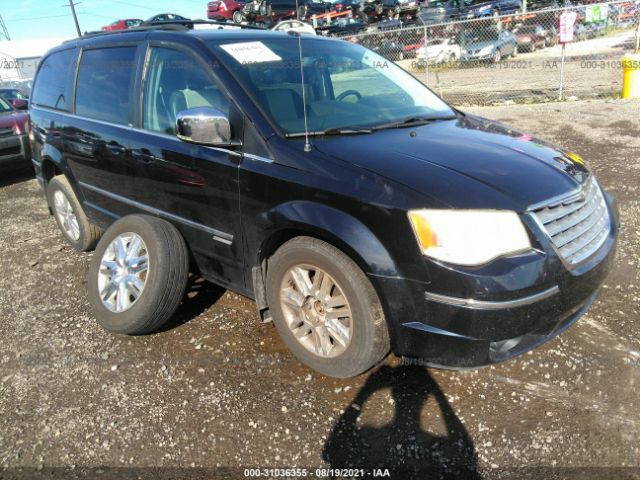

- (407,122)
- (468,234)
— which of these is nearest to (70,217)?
(407,122)

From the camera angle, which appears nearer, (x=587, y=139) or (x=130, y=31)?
(x=130, y=31)

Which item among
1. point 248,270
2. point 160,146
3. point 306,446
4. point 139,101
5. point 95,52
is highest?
point 95,52

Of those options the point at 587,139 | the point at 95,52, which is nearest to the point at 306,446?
the point at 95,52

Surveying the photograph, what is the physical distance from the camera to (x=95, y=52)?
3949 mm

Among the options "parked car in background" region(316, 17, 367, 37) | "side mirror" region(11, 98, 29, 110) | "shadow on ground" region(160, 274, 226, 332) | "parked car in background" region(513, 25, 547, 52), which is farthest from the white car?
"shadow on ground" region(160, 274, 226, 332)

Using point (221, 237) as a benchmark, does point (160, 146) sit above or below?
above

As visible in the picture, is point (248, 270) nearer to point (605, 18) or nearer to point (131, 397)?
point (131, 397)

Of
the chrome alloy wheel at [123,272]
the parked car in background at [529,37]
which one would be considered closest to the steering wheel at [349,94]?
the chrome alloy wheel at [123,272]

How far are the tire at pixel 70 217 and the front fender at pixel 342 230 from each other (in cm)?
266

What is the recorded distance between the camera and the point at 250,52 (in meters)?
3.11

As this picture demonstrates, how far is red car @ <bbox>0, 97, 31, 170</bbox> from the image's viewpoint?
7668 mm

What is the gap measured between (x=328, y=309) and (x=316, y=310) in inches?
3.8

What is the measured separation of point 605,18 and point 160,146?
2299cm

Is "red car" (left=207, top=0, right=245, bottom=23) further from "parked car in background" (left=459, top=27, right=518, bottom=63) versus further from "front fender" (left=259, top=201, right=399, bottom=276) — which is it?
"front fender" (left=259, top=201, right=399, bottom=276)
